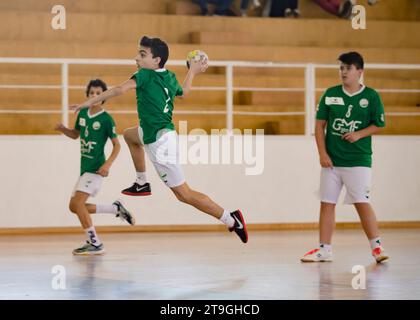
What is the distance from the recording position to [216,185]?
13461 millimetres

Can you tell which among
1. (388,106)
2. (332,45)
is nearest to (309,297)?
(388,106)

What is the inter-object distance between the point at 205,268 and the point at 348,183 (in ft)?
4.93

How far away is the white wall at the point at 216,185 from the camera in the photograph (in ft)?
42.5

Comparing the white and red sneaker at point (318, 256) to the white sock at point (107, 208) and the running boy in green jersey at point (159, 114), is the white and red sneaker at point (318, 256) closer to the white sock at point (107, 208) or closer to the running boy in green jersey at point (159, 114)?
the running boy in green jersey at point (159, 114)

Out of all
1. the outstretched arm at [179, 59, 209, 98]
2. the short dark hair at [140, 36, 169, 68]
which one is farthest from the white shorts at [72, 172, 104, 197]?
the short dark hair at [140, 36, 169, 68]

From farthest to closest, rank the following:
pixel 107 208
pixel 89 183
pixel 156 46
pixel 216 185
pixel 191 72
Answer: pixel 216 185 → pixel 107 208 → pixel 89 183 → pixel 191 72 → pixel 156 46

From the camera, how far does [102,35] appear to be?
16.3 m

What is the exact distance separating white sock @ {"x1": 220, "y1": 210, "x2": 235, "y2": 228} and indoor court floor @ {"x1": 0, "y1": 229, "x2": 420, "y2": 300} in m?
0.35

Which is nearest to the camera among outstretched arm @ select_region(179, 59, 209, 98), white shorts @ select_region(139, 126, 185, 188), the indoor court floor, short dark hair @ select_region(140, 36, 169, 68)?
the indoor court floor

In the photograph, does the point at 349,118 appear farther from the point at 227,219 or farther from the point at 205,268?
the point at 205,268

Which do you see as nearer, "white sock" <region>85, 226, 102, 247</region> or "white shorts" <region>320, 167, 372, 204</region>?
"white shorts" <region>320, 167, 372, 204</region>

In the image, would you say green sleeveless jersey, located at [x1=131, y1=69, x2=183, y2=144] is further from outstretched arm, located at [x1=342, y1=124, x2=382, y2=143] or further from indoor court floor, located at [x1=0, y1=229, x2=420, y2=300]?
outstretched arm, located at [x1=342, y1=124, x2=382, y2=143]

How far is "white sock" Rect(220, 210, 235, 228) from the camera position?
29.5ft

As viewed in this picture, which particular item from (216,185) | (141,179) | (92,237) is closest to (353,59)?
(141,179)
